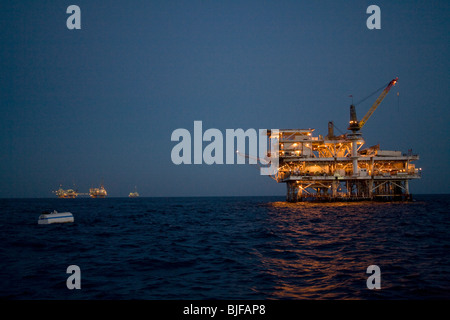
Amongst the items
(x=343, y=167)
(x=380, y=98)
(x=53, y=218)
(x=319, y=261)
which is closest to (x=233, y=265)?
(x=319, y=261)

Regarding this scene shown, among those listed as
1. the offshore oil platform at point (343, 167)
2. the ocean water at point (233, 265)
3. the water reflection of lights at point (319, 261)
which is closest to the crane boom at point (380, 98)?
the offshore oil platform at point (343, 167)

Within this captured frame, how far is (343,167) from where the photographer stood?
265 feet

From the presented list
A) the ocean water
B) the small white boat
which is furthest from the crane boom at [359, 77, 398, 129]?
the small white boat

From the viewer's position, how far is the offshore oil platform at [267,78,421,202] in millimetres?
76188

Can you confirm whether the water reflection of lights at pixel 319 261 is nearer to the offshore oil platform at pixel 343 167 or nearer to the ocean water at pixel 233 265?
the ocean water at pixel 233 265

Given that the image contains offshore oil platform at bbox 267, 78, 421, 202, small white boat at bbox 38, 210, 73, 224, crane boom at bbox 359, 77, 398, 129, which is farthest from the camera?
crane boom at bbox 359, 77, 398, 129

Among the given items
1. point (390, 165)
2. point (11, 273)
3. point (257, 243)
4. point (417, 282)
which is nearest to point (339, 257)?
point (417, 282)

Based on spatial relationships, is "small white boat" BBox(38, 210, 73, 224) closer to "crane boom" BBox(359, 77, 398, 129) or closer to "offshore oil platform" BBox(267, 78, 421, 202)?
"offshore oil platform" BBox(267, 78, 421, 202)

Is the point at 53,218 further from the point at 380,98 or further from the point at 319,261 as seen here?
the point at 380,98

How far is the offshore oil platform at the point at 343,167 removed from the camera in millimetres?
76188
